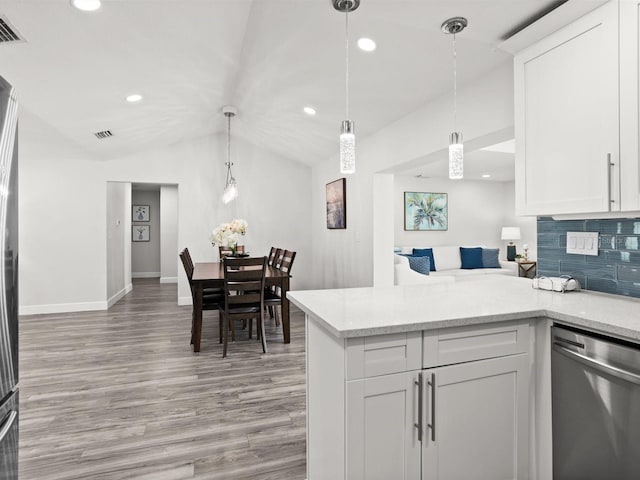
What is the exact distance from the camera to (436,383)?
→ 1488 millimetres

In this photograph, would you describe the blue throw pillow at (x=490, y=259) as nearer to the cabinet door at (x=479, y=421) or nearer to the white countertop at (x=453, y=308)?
the white countertop at (x=453, y=308)

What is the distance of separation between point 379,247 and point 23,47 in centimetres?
360

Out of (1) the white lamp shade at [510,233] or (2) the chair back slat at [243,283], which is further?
(1) the white lamp shade at [510,233]

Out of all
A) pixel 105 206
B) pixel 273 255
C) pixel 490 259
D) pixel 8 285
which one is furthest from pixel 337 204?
pixel 8 285

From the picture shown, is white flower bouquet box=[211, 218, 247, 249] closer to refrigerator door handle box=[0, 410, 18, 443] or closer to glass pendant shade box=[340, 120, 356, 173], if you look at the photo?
glass pendant shade box=[340, 120, 356, 173]

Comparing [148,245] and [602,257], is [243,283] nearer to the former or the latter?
[602,257]

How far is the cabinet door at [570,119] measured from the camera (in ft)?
5.45

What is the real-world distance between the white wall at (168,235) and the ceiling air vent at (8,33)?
6.95 meters

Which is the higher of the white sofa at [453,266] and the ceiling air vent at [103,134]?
the ceiling air vent at [103,134]

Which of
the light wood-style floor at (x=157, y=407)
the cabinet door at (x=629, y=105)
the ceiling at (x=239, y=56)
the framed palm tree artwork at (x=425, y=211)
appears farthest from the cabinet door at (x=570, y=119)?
the framed palm tree artwork at (x=425, y=211)

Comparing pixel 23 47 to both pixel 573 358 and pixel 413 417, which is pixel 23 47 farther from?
pixel 573 358

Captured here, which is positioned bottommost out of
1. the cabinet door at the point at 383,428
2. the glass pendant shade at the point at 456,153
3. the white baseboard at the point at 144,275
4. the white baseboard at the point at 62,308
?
the white baseboard at the point at 62,308

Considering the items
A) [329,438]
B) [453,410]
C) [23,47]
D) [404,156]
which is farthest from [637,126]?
[23,47]

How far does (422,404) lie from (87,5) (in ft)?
9.10
